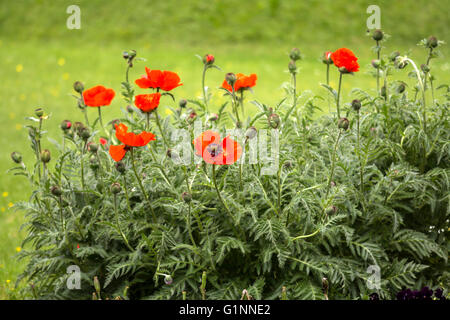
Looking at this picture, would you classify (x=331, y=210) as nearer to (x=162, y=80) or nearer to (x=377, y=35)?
(x=162, y=80)

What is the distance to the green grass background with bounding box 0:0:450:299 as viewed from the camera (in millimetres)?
10047

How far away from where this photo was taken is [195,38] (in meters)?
12.4

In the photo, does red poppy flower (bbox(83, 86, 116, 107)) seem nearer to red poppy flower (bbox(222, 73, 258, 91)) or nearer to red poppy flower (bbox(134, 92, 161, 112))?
red poppy flower (bbox(134, 92, 161, 112))

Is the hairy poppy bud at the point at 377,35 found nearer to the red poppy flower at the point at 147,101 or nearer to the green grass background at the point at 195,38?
the red poppy flower at the point at 147,101

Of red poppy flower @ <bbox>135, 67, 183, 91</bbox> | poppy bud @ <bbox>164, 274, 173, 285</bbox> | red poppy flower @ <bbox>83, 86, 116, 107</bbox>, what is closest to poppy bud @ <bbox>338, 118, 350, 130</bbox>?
red poppy flower @ <bbox>135, 67, 183, 91</bbox>

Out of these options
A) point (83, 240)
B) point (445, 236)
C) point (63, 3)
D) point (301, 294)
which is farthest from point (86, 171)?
point (63, 3)

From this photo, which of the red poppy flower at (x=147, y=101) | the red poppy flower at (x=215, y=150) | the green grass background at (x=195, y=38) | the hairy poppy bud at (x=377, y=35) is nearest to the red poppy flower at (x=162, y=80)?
the red poppy flower at (x=147, y=101)

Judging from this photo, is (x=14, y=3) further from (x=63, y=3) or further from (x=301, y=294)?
(x=301, y=294)

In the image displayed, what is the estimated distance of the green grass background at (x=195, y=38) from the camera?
33.0 feet

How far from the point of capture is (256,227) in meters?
2.16

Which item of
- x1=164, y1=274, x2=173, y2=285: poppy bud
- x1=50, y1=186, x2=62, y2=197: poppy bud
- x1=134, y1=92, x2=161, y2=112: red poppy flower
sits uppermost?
x1=134, y1=92, x2=161, y2=112: red poppy flower

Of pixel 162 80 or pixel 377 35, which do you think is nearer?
pixel 162 80

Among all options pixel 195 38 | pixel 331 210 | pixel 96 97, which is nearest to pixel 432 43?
pixel 331 210

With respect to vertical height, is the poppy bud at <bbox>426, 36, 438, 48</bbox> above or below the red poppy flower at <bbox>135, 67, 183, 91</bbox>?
above
